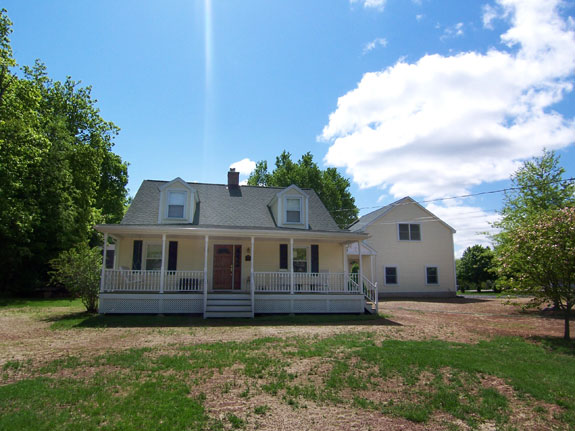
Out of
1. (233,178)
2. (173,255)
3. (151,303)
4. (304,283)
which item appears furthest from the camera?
(233,178)

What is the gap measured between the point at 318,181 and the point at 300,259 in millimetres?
25327

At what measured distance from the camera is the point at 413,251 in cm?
2609

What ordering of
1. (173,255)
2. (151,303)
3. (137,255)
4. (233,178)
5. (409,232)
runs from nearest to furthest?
1. (151,303)
2. (137,255)
3. (173,255)
4. (233,178)
5. (409,232)

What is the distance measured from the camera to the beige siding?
25.7 meters

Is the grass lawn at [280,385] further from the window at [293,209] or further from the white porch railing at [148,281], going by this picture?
the window at [293,209]

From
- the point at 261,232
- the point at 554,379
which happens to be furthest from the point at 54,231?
the point at 554,379

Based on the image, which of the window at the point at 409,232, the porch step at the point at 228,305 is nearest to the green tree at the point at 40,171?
the porch step at the point at 228,305

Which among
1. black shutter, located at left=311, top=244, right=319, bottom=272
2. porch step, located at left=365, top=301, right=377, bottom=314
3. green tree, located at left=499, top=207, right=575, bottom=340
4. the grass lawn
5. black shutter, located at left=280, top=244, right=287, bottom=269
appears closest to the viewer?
the grass lawn

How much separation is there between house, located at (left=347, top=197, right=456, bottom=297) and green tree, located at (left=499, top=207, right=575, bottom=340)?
562 inches

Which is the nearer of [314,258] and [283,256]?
[283,256]

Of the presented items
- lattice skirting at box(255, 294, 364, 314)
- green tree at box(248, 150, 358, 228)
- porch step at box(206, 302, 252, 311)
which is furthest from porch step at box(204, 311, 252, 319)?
green tree at box(248, 150, 358, 228)

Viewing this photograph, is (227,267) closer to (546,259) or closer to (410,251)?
(546,259)

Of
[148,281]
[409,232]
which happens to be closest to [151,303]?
[148,281]

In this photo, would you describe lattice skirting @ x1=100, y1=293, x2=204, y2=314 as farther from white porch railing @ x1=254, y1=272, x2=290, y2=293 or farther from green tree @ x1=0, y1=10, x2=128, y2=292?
green tree @ x1=0, y1=10, x2=128, y2=292
